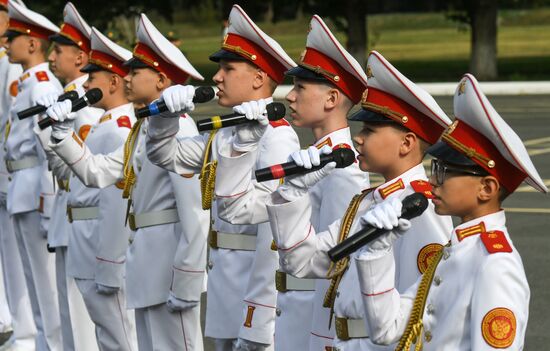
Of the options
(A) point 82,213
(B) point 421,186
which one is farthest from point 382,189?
(A) point 82,213

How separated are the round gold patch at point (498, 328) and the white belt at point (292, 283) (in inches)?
72.0

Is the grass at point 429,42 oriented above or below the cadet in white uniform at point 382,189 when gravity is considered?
below

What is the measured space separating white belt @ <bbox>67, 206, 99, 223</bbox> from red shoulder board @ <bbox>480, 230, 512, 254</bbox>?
389cm

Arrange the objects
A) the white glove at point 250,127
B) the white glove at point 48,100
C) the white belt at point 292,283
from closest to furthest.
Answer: the white glove at point 250,127 < the white belt at point 292,283 < the white glove at point 48,100

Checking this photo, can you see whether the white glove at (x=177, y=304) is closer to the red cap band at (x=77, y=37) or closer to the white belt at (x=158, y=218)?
the white belt at (x=158, y=218)

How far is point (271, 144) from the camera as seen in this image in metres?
6.34

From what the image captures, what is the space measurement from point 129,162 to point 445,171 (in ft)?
10.3

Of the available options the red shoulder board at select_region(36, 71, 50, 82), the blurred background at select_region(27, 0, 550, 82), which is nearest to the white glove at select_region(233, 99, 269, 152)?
the red shoulder board at select_region(36, 71, 50, 82)

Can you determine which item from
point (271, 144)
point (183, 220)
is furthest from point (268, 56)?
point (183, 220)

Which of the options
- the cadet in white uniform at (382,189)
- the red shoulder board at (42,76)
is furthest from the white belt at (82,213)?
the cadet in white uniform at (382,189)

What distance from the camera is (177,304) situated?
22.9 ft

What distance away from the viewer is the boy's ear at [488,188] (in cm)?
454

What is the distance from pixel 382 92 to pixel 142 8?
33.5 m

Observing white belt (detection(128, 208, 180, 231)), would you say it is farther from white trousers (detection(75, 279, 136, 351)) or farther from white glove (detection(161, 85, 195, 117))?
white glove (detection(161, 85, 195, 117))
